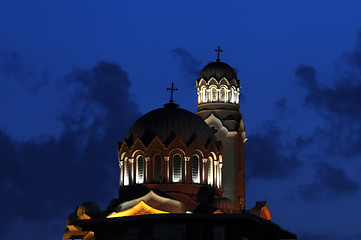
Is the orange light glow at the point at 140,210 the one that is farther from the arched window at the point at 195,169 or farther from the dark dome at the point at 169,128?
the dark dome at the point at 169,128

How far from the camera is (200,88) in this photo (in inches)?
3017

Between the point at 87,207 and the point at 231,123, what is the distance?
49.3 feet

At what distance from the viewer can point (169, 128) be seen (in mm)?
67375

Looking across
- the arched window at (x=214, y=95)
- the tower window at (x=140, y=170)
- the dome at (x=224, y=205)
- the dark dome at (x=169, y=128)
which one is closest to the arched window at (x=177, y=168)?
the dark dome at (x=169, y=128)

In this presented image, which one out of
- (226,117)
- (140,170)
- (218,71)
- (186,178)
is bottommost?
(186,178)

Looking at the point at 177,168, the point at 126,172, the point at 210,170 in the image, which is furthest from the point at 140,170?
the point at 210,170

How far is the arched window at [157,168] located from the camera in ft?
217

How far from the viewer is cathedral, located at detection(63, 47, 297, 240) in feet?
178

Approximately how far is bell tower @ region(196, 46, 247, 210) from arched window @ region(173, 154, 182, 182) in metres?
8.11

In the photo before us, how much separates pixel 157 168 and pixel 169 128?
3159 millimetres

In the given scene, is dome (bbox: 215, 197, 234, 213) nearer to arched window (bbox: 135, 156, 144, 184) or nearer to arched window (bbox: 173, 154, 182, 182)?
arched window (bbox: 173, 154, 182, 182)

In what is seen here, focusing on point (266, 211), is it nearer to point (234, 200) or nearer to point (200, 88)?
point (234, 200)

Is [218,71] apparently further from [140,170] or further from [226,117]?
[140,170]

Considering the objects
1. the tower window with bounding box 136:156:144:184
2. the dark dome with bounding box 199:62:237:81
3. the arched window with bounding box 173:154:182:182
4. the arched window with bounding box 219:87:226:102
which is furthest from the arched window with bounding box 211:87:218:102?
the tower window with bounding box 136:156:144:184
